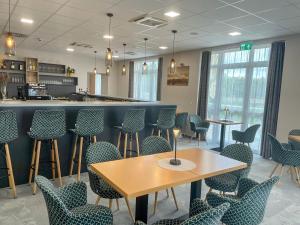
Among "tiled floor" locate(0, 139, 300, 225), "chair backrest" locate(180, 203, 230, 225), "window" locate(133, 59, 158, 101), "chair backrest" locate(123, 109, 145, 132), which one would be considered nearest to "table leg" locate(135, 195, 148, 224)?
"tiled floor" locate(0, 139, 300, 225)

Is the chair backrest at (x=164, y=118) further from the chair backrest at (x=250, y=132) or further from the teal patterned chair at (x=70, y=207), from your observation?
the teal patterned chair at (x=70, y=207)

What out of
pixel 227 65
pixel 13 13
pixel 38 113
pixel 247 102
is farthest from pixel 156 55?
pixel 38 113

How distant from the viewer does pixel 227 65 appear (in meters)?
6.39

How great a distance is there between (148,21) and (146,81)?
5.03m

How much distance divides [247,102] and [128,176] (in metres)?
4.85

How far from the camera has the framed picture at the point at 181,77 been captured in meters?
7.37

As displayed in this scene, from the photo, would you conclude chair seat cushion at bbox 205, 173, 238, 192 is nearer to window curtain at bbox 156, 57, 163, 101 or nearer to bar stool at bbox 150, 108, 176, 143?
bar stool at bbox 150, 108, 176, 143

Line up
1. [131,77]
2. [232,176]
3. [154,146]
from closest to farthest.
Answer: [232,176]
[154,146]
[131,77]

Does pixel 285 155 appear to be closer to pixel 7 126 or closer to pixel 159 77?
pixel 7 126

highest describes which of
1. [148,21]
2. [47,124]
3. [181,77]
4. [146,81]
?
[148,21]

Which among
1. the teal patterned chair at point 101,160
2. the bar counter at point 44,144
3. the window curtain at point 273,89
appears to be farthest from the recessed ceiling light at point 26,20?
the window curtain at point 273,89

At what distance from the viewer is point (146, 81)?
924 cm

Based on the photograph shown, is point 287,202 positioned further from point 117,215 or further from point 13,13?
point 13,13

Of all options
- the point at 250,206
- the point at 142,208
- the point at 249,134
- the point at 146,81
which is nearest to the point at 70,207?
the point at 142,208
